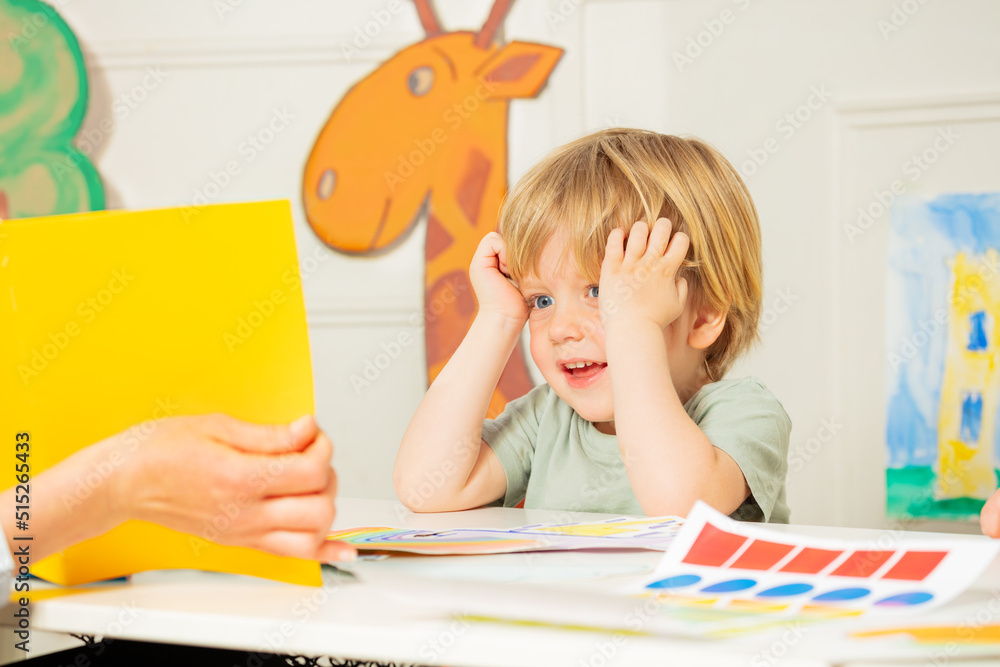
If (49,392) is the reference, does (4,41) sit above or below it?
above

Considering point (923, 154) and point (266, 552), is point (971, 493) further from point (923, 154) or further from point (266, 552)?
point (266, 552)

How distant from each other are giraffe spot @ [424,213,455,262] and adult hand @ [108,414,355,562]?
1.68 m

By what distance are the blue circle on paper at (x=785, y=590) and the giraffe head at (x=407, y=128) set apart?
1749mm

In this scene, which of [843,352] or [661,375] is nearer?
[661,375]

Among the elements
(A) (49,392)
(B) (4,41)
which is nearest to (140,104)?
(B) (4,41)

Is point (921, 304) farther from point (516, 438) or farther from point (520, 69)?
point (516, 438)

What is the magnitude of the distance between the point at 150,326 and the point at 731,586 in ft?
1.00

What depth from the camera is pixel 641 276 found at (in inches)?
29.9

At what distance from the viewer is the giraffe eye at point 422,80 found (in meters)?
2.07

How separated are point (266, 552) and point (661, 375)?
1.31ft

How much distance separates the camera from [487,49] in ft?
6.68

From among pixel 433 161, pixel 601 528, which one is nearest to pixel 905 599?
pixel 601 528

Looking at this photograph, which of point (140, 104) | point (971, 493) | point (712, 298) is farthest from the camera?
point (140, 104)

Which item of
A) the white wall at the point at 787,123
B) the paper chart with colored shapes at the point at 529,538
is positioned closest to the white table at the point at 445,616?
the paper chart with colored shapes at the point at 529,538
